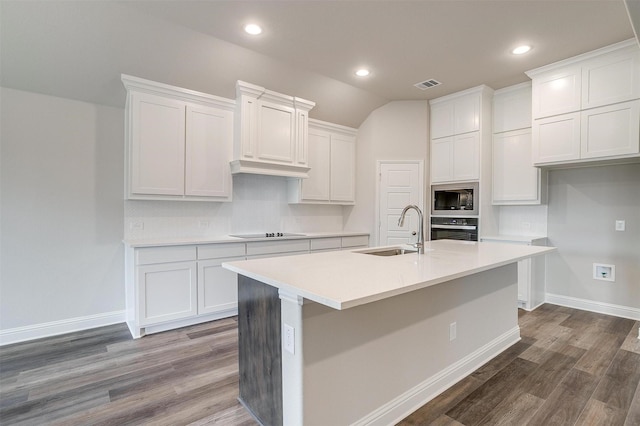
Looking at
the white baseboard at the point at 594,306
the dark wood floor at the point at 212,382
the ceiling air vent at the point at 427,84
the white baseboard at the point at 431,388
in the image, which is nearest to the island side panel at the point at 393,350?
the white baseboard at the point at 431,388

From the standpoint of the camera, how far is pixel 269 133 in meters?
3.94

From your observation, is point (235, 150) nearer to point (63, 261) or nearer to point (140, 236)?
point (140, 236)

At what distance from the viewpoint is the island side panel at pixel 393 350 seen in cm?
152

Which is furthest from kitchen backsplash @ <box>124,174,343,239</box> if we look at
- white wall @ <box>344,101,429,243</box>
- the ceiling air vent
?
the ceiling air vent

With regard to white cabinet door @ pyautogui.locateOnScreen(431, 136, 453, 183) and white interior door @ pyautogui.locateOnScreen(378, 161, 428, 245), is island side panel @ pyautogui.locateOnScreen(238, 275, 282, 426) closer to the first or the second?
white interior door @ pyautogui.locateOnScreen(378, 161, 428, 245)

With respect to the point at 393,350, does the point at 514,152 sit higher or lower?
higher

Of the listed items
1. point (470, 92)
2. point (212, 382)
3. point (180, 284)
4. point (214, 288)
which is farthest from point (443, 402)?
point (470, 92)

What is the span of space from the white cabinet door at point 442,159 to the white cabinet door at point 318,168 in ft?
5.17

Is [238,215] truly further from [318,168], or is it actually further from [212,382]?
[212,382]

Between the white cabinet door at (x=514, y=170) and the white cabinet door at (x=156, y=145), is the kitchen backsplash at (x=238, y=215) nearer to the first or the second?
the white cabinet door at (x=156, y=145)

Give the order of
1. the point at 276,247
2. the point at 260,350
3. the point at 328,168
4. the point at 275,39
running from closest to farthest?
the point at 260,350, the point at 275,39, the point at 276,247, the point at 328,168

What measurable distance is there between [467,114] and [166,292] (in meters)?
4.34

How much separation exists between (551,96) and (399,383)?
3690 millimetres

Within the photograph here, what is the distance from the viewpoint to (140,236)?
350 cm
